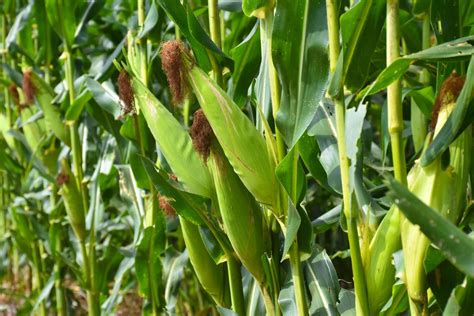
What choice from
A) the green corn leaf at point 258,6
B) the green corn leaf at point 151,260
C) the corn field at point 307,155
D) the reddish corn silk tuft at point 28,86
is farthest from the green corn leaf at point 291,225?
the reddish corn silk tuft at point 28,86

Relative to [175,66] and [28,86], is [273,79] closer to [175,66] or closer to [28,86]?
[175,66]

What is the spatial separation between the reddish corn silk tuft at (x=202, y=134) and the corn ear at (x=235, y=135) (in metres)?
0.05

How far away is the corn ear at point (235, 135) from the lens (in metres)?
1.20

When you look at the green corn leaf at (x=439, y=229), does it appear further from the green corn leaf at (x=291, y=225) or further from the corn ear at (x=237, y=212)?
the corn ear at (x=237, y=212)

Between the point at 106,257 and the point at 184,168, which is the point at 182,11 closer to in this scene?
the point at 184,168

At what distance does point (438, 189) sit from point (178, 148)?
0.47 m

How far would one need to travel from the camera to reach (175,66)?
3.98ft

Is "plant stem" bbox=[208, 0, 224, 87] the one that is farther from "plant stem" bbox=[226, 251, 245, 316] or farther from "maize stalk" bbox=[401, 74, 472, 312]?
"maize stalk" bbox=[401, 74, 472, 312]

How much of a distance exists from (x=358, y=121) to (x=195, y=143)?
28cm

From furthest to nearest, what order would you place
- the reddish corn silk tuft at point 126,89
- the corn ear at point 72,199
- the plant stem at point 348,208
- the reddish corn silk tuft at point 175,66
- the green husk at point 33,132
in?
the green husk at point 33,132
the corn ear at point 72,199
the reddish corn silk tuft at point 126,89
the reddish corn silk tuft at point 175,66
the plant stem at point 348,208

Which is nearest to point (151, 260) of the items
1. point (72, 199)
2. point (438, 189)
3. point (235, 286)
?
point (72, 199)

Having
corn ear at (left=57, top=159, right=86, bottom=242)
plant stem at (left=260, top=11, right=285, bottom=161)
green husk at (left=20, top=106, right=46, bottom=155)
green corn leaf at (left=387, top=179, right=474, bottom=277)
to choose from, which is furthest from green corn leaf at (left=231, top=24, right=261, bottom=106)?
green husk at (left=20, top=106, right=46, bottom=155)

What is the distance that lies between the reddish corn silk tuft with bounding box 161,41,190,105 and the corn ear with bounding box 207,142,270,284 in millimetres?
107

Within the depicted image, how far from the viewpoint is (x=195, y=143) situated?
4.16 ft
